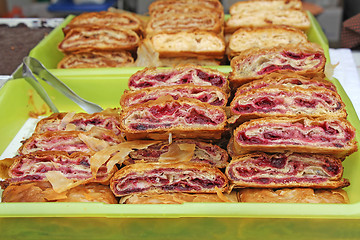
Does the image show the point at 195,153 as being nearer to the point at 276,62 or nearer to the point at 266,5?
the point at 276,62

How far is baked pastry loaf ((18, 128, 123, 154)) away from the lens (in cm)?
222

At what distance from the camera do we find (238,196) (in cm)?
205

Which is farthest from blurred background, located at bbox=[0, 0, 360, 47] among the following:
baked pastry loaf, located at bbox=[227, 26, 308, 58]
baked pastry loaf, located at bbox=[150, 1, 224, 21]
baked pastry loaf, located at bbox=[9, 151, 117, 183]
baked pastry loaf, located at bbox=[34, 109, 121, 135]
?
baked pastry loaf, located at bbox=[9, 151, 117, 183]

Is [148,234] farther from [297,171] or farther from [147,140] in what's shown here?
[297,171]

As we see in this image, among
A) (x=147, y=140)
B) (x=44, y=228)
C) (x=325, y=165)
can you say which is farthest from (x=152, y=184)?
(x=325, y=165)

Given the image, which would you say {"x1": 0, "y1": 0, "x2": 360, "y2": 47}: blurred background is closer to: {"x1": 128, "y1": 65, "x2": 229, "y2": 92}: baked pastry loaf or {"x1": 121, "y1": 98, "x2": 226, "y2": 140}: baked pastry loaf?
{"x1": 128, "y1": 65, "x2": 229, "y2": 92}: baked pastry loaf

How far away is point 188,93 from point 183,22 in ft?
5.75

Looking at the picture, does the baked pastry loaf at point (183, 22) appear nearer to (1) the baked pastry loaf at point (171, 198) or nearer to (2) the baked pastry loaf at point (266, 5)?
(2) the baked pastry loaf at point (266, 5)

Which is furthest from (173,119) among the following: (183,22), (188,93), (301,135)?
(183,22)

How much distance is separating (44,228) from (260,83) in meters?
1.41

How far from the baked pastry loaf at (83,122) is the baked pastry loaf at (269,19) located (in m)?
1.86

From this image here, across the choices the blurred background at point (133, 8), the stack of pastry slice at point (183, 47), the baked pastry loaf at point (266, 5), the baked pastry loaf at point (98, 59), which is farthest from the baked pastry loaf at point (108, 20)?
the blurred background at point (133, 8)

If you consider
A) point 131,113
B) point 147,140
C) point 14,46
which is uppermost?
point 131,113

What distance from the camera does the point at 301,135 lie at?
1.91m
